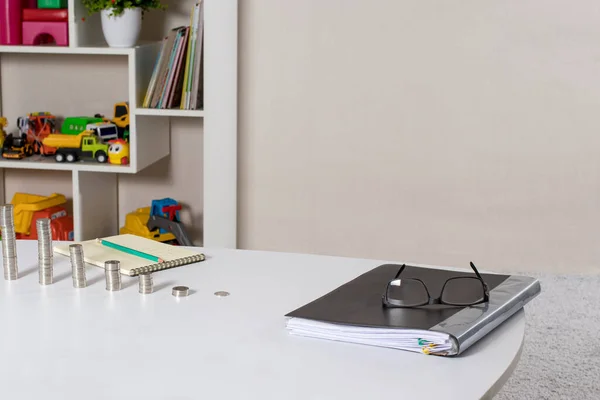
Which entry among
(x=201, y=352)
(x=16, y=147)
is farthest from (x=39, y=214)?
(x=201, y=352)

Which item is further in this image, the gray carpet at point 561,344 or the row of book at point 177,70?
the row of book at point 177,70

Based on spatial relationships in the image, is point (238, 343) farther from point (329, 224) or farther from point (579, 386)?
point (329, 224)

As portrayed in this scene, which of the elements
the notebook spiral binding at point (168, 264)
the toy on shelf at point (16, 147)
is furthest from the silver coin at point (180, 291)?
the toy on shelf at point (16, 147)

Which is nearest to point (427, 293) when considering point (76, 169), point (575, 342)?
point (575, 342)

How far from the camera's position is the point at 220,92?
9.12 ft

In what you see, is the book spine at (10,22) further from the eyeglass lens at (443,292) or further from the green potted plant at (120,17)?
the eyeglass lens at (443,292)

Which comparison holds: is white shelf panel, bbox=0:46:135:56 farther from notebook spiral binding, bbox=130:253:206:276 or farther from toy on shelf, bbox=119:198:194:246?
notebook spiral binding, bbox=130:253:206:276

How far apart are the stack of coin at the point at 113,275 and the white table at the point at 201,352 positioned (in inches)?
0.6

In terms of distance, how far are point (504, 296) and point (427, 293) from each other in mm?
115

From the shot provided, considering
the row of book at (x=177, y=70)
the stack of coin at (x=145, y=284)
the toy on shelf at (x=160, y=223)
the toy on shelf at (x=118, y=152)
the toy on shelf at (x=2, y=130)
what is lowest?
the toy on shelf at (x=160, y=223)

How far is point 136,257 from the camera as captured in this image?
1.45 m

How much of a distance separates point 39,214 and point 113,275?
6.01 ft

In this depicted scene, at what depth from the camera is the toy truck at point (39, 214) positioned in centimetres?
295

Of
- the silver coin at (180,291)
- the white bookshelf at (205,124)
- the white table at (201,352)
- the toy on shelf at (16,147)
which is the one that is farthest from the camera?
the toy on shelf at (16,147)
